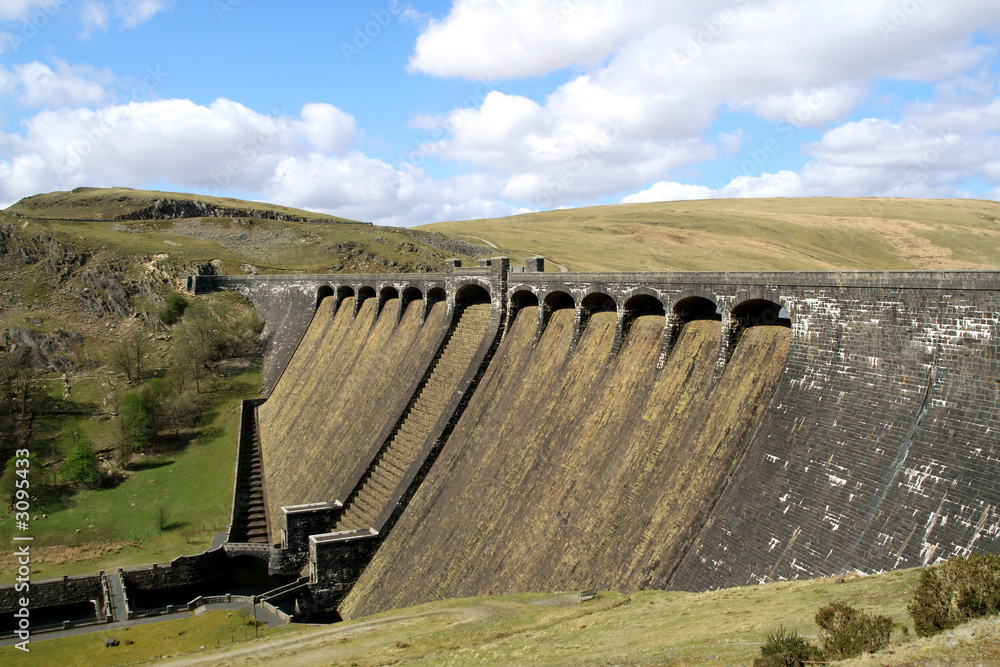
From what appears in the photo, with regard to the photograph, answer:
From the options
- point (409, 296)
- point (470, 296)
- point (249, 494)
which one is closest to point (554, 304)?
point (470, 296)

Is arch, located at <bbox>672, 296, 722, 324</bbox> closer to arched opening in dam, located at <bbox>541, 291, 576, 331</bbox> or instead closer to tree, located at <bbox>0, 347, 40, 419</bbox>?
arched opening in dam, located at <bbox>541, 291, 576, 331</bbox>

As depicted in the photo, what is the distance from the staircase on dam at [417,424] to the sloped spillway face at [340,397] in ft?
3.35

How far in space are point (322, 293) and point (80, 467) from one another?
28908 millimetres

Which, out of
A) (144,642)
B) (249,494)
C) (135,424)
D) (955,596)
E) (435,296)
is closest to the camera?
(955,596)

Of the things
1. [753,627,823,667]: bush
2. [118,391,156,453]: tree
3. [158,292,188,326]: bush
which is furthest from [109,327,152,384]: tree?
[753,627,823,667]: bush

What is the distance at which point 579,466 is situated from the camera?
2781cm

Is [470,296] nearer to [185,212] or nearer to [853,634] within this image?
[853,634]

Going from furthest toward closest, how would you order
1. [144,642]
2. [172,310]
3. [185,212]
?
[185,212] → [172,310] → [144,642]

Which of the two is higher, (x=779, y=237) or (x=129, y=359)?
(x=779, y=237)

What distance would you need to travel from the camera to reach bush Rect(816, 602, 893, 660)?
1136cm

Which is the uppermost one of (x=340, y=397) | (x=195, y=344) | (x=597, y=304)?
(x=597, y=304)

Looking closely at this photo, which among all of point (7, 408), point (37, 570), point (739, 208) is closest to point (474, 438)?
point (37, 570)

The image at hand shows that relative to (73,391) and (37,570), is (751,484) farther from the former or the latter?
(73,391)

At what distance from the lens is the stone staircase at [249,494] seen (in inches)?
1837
